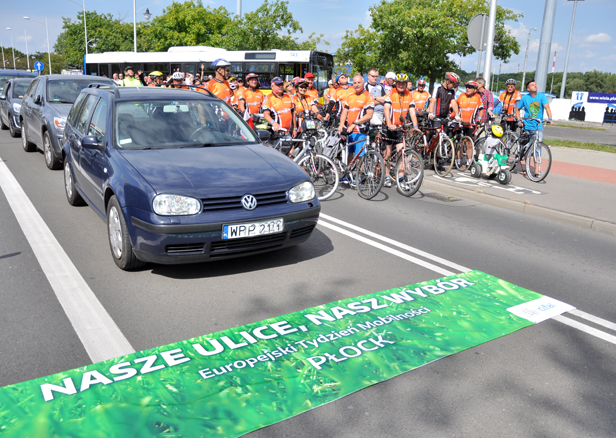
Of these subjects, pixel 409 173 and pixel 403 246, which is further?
pixel 409 173

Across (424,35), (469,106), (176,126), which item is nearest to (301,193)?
(176,126)

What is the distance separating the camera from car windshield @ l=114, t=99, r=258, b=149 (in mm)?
5492

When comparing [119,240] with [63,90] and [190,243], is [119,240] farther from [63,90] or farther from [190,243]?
[63,90]

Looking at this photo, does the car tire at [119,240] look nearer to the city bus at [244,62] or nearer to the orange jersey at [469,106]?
the orange jersey at [469,106]

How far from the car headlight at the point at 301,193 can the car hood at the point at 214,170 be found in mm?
52

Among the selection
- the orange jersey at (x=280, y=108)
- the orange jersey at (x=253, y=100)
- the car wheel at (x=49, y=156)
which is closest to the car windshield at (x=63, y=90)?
the car wheel at (x=49, y=156)

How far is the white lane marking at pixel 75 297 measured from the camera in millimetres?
3662

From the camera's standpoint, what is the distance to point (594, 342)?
3.95 meters

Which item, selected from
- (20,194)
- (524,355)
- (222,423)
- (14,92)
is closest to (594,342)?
(524,355)

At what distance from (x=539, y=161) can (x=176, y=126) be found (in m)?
7.55

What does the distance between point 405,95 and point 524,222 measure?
371cm

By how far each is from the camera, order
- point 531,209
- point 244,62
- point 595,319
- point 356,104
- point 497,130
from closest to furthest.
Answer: point 595,319 → point 531,209 → point 356,104 → point 497,130 → point 244,62

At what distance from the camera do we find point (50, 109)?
Result: 34.3 ft

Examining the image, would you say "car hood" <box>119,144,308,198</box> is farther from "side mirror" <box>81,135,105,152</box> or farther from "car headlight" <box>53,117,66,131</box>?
"car headlight" <box>53,117,66,131</box>
